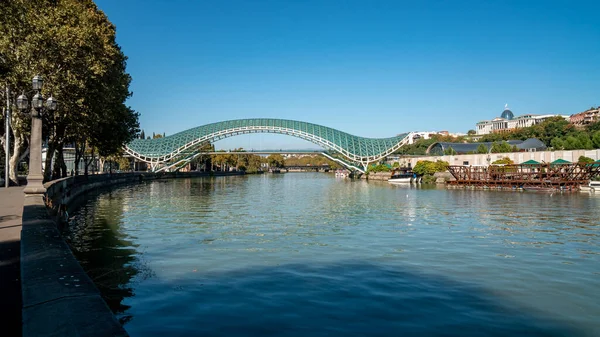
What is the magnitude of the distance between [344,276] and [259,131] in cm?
11023

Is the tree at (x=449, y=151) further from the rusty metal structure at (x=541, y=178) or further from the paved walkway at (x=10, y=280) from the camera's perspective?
the paved walkway at (x=10, y=280)

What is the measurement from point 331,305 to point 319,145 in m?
114

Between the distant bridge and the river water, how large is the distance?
99601mm

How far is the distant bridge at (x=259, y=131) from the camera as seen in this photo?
121 meters

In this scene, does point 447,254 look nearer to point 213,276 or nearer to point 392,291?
point 392,291

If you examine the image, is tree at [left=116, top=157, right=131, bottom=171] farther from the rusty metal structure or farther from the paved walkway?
the paved walkway

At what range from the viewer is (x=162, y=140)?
13200cm

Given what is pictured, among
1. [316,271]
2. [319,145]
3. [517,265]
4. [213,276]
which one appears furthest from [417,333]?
[319,145]

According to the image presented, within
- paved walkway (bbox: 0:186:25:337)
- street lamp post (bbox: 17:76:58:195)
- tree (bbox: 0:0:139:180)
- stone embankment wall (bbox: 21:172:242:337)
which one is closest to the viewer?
stone embankment wall (bbox: 21:172:242:337)

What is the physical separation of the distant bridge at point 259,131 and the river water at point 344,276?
9960 centimetres

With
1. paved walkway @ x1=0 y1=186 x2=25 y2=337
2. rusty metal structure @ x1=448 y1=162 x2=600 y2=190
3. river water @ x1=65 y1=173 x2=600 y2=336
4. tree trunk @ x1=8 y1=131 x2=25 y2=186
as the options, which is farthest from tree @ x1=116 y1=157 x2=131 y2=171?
paved walkway @ x1=0 y1=186 x2=25 y2=337

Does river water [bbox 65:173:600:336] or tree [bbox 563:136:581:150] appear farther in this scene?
tree [bbox 563:136:581:150]

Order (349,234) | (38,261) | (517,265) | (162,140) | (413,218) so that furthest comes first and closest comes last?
(162,140) < (413,218) < (349,234) < (517,265) < (38,261)

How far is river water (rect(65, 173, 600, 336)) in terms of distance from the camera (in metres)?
8.12
